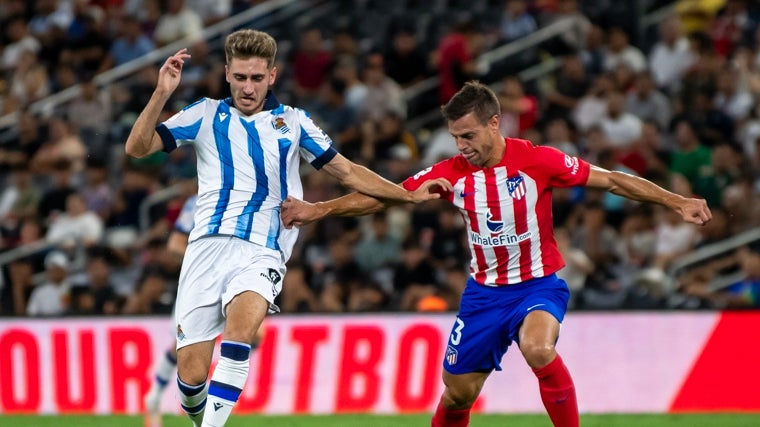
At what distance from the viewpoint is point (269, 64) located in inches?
301

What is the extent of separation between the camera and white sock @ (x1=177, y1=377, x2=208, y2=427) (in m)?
7.65

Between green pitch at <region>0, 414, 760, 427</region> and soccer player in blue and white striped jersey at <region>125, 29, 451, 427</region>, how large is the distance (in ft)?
11.4

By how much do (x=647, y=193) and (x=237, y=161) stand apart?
7.74 feet

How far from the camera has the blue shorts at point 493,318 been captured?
7.92m

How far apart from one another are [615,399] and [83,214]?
6125mm

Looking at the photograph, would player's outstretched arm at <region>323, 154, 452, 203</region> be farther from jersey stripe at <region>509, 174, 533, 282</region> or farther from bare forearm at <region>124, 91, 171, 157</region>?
bare forearm at <region>124, 91, 171, 157</region>

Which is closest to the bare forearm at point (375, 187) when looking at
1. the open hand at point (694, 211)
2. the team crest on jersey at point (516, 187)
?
the team crest on jersey at point (516, 187)

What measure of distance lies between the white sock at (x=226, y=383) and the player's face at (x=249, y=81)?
1.34 m

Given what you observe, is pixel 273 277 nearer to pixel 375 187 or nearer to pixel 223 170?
pixel 223 170

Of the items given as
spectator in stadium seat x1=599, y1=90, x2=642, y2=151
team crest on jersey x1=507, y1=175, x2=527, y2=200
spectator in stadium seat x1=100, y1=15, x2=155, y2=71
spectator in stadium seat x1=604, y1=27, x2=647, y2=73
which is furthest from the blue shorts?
spectator in stadium seat x1=100, y1=15, x2=155, y2=71

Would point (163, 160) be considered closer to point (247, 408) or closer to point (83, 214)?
point (83, 214)

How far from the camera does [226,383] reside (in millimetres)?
7254

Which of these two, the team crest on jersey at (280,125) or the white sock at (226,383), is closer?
the white sock at (226,383)

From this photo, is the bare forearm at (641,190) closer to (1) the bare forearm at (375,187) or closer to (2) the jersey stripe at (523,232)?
(2) the jersey stripe at (523,232)
